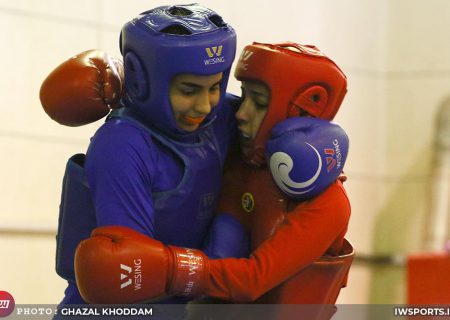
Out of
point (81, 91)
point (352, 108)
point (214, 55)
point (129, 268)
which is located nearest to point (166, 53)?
point (214, 55)

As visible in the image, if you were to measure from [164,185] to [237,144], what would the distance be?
0.35 m

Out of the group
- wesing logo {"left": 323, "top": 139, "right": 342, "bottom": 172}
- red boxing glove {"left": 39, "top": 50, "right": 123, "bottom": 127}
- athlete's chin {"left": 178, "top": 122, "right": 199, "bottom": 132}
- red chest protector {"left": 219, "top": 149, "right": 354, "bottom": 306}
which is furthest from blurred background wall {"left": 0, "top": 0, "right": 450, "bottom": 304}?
wesing logo {"left": 323, "top": 139, "right": 342, "bottom": 172}

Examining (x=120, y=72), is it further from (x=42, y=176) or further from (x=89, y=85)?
(x=42, y=176)

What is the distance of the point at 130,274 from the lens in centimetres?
244

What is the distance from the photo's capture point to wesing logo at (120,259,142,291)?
2430mm

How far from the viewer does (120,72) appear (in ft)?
9.38

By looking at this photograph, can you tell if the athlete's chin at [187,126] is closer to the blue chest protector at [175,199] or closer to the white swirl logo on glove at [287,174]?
the blue chest protector at [175,199]

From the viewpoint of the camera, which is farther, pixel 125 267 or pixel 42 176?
pixel 42 176

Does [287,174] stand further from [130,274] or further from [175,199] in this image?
[130,274]

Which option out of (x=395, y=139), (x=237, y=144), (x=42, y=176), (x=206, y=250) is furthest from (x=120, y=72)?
(x=395, y=139)

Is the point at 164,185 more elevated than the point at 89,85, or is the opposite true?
the point at 89,85

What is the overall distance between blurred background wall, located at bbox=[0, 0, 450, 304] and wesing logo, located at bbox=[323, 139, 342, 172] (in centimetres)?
231

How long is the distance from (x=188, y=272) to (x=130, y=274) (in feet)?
0.50

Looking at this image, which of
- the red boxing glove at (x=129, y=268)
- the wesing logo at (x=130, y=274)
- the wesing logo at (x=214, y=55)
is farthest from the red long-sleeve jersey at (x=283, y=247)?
the wesing logo at (x=214, y=55)
